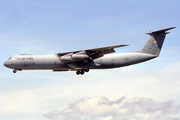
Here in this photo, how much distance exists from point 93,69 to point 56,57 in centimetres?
505

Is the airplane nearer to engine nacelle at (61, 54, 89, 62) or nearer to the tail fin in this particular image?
engine nacelle at (61, 54, 89, 62)

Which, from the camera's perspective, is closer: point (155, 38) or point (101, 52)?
point (101, 52)

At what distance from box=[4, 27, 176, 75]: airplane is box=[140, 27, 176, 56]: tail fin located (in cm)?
79

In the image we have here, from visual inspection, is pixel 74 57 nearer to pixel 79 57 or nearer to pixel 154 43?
pixel 79 57

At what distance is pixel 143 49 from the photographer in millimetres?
33469

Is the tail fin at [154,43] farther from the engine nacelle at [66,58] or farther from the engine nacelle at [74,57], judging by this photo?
the engine nacelle at [66,58]

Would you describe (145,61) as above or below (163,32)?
below

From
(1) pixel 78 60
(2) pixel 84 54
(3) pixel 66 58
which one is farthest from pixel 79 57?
(3) pixel 66 58

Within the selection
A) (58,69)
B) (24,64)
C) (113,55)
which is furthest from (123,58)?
(24,64)

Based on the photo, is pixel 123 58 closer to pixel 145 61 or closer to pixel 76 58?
pixel 145 61

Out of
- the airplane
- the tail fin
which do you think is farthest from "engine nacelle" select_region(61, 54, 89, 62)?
the tail fin

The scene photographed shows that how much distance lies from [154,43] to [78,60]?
10.5 meters

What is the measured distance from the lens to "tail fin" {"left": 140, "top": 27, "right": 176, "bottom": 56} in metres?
33.3

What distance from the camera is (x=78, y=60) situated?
99.4 ft
